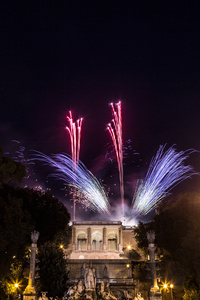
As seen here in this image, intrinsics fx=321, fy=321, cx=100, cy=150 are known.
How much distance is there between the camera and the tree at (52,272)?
3255 centimetres

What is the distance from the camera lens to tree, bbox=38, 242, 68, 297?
32550 mm

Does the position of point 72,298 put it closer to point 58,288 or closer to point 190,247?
point 58,288

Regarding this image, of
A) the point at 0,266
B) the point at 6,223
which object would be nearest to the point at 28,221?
the point at 6,223

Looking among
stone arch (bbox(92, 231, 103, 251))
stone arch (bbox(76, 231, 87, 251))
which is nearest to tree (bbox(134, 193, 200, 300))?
stone arch (bbox(92, 231, 103, 251))

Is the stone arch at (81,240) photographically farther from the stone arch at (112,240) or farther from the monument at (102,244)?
the stone arch at (112,240)

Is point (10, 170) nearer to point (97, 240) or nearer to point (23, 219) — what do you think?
point (23, 219)

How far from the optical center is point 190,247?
3170cm

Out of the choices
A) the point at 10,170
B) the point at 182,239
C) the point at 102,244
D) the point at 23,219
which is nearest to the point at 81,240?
the point at 102,244

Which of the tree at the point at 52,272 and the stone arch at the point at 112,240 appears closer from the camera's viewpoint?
the tree at the point at 52,272

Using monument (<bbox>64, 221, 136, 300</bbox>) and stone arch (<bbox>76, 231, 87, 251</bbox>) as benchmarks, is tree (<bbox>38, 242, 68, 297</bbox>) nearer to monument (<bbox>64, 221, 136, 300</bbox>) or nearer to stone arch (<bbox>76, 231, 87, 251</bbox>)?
monument (<bbox>64, 221, 136, 300</bbox>)

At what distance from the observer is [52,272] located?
109ft

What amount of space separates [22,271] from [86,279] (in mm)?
7815

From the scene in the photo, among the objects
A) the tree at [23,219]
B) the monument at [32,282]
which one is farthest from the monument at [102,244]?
the monument at [32,282]

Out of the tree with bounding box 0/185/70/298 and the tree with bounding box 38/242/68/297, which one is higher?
the tree with bounding box 0/185/70/298
